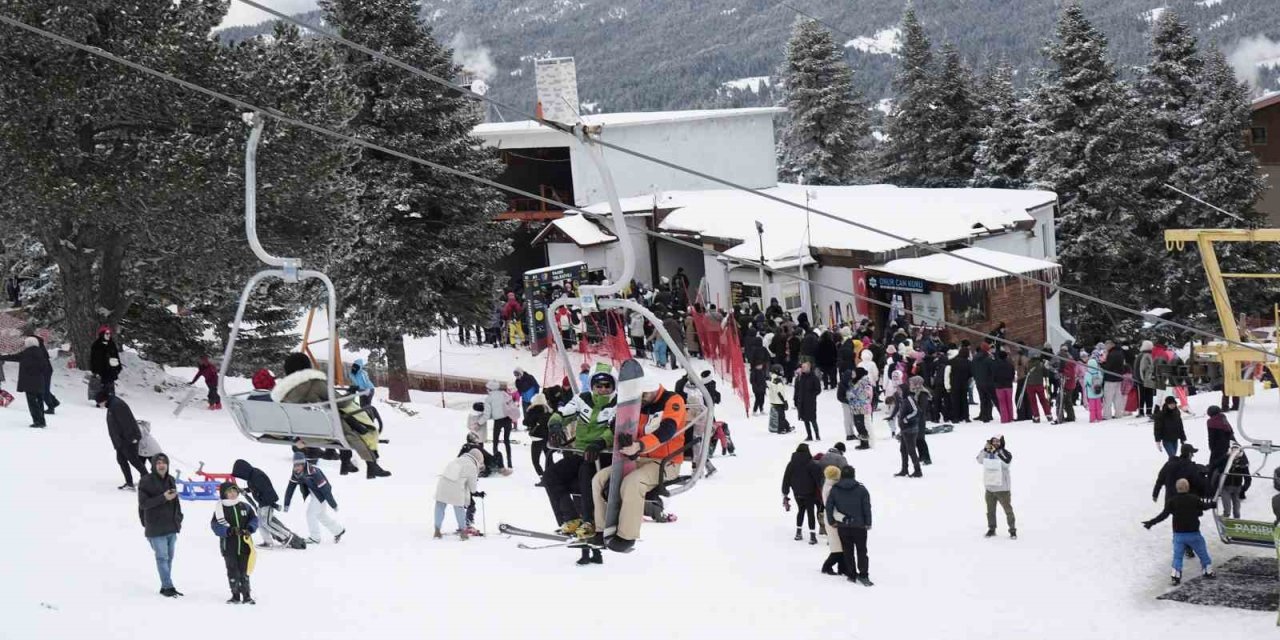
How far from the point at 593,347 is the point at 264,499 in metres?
16.5

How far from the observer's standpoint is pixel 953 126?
56625 mm

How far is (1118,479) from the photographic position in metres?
20.2

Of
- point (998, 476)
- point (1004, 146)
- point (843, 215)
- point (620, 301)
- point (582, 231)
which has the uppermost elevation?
point (1004, 146)

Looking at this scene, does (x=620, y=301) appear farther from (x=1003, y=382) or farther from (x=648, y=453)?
(x=1003, y=382)

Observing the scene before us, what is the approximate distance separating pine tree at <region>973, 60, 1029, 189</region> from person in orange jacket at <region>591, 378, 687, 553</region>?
133 feet

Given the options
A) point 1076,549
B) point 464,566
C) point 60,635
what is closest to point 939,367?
point 1076,549

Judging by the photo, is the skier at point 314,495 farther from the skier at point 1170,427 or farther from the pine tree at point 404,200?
the pine tree at point 404,200

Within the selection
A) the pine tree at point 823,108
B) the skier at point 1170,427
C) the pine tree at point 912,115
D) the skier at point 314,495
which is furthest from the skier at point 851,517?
the pine tree at point 823,108

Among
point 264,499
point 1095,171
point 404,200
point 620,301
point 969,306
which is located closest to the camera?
point 620,301

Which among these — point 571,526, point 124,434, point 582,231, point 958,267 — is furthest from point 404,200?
point 571,526

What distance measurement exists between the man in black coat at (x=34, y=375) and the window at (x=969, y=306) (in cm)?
1829

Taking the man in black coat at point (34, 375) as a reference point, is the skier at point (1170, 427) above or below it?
below

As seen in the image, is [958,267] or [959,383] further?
[958,267]

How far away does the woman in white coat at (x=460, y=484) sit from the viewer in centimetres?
1745
